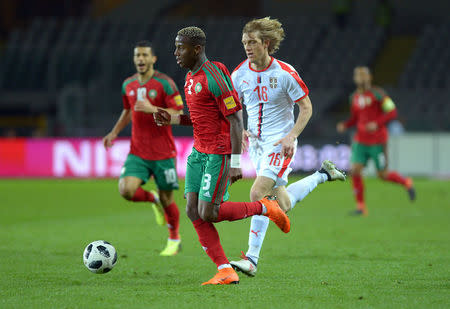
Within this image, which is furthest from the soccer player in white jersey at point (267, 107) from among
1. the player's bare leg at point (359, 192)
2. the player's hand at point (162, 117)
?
the player's bare leg at point (359, 192)

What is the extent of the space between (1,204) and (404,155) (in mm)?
11915

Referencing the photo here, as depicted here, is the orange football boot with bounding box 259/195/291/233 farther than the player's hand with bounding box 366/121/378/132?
No

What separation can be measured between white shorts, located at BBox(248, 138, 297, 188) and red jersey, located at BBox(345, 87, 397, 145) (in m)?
6.54

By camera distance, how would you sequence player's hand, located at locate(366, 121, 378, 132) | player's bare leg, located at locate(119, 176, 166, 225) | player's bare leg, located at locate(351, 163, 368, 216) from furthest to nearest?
Result: 1. player's hand, located at locate(366, 121, 378, 132)
2. player's bare leg, located at locate(351, 163, 368, 216)
3. player's bare leg, located at locate(119, 176, 166, 225)

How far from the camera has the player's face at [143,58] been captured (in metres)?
8.50

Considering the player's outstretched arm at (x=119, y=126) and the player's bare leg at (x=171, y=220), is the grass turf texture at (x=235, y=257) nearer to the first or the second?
the player's bare leg at (x=171, y=220)

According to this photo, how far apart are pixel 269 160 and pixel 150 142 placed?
A: 6.40ft

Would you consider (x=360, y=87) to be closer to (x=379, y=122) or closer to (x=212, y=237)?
(x=379, y=122)

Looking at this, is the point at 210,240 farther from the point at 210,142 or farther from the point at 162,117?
the point at 162,117

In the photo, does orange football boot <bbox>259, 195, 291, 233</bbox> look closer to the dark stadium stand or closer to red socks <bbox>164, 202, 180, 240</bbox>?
red socks <bbox>164, 202, 180, 240</bbox>

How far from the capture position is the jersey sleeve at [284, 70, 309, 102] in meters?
6.80

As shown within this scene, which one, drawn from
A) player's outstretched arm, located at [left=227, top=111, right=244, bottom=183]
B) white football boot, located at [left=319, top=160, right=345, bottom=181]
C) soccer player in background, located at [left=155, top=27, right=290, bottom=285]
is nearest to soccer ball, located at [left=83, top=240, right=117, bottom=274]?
soccer player in background, located at [left=155, top=27, right=290, bottom=285]

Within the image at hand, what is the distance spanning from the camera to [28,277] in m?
6.65

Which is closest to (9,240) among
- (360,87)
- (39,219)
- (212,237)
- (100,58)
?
(39,219)
